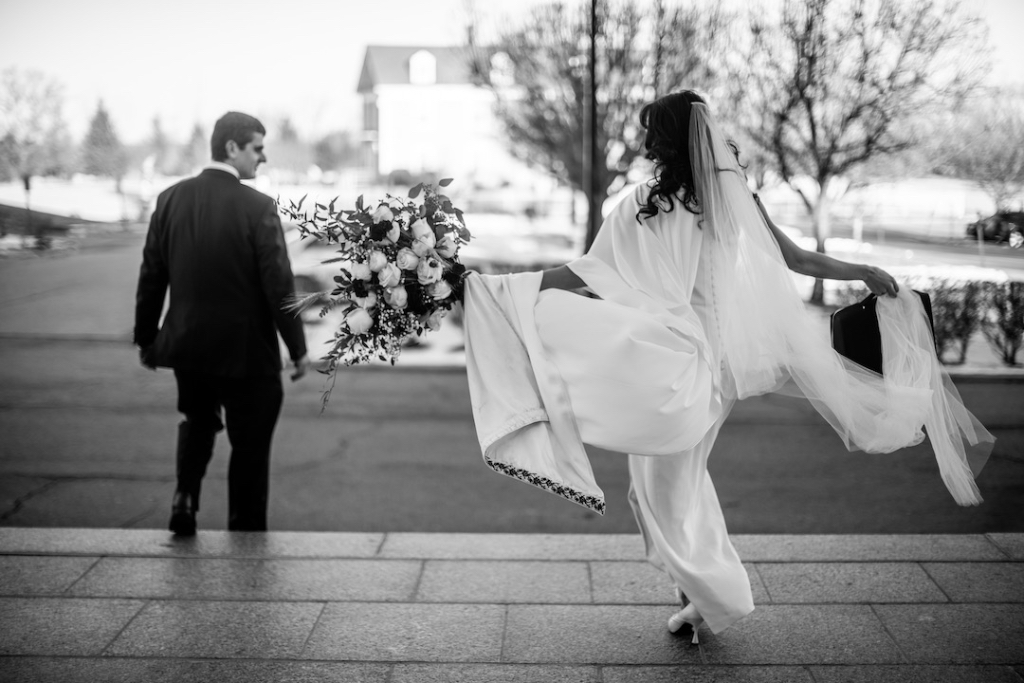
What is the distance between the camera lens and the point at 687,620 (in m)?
3.81

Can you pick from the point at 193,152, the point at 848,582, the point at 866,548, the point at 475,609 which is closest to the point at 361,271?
the point at 475,609

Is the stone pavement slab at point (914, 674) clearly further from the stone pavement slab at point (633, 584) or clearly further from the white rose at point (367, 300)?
the white rose at point (367, 300)

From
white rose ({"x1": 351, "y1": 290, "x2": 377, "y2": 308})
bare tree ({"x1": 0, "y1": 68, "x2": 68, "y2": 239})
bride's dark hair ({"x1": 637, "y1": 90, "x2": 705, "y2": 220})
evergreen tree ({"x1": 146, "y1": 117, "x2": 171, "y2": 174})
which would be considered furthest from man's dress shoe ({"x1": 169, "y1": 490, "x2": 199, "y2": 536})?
evergreen tree ({"x1": 146, "y1": 117, "x2": 171, "y2": 174})

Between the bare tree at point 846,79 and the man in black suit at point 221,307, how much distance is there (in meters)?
10.0

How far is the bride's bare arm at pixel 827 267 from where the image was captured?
375 centimetres

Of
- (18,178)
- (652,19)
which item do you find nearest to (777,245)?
(652,19)

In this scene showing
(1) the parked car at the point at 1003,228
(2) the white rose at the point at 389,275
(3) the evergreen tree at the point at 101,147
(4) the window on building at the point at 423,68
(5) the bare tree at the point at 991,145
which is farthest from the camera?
(4) the window on building at the point at 423,68

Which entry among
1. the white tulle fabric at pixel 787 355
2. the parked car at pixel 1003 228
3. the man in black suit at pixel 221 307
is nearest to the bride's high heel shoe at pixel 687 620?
the white tulle fabric at pixel 787 355

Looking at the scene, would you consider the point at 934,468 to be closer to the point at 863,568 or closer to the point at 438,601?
the point at 863,568

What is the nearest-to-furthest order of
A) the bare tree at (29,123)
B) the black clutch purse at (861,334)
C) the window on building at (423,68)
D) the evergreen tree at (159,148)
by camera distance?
the black clutch purse at (861,334)
the bare tree at (29,123)
the evergreen tree at (159,148)
the window on building at (423,68)

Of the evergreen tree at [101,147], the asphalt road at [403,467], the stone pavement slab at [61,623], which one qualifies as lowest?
the asphalt road at [403,467]

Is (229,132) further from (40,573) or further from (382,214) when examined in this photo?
(40,573)

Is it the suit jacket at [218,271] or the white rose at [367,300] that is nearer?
the white rose at [367,300]

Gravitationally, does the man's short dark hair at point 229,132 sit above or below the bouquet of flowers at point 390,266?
above
